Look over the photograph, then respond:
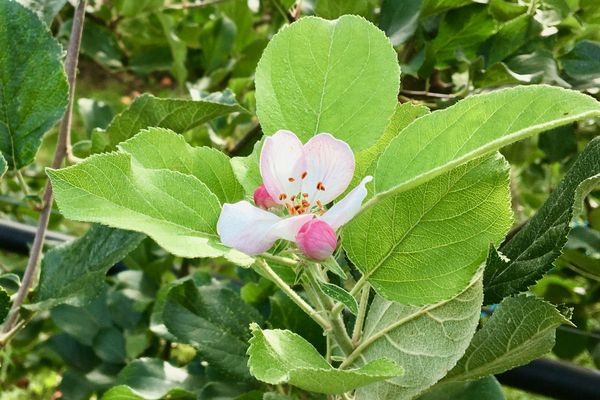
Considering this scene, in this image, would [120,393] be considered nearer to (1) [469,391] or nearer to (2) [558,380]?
(1) [469,391]

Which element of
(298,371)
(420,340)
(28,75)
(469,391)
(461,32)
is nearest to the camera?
(298,371)

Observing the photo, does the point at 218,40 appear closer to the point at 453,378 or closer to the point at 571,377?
the point at 571,377

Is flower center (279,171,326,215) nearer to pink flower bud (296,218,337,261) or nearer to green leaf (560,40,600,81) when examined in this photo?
pink flower bud (296,218,337,261)

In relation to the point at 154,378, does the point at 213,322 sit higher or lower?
higher

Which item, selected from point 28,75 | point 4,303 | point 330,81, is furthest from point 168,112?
point 330,81

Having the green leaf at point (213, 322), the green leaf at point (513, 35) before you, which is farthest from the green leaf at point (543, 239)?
the green leaf at point (513, 35)

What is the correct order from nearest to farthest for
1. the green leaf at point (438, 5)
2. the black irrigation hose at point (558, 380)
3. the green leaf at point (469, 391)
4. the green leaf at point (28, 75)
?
the green leaf at point (469, 391), the green leaf at point (28, 75), the black irrigation hose at point (558, 380), the green leaf at point (438, 5)

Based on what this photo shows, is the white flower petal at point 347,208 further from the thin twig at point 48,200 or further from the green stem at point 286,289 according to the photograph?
the thin twig at point 48,200
